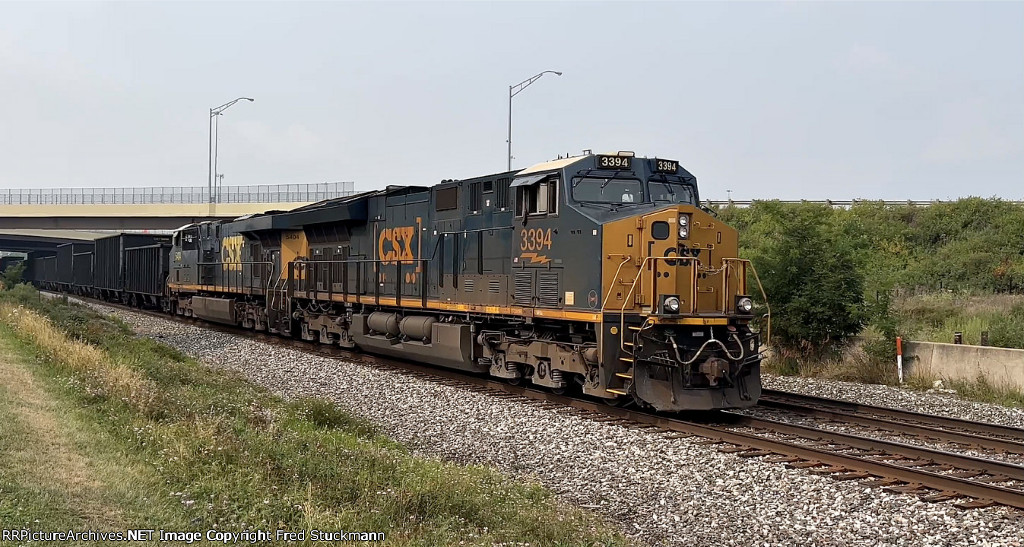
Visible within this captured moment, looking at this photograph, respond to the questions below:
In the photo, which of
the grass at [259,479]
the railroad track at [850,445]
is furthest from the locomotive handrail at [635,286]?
the grass at [259,479]

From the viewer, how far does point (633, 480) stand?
26.1ft

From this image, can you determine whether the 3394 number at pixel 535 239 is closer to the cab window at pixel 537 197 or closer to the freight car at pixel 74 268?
the cab window at pixel 537 197

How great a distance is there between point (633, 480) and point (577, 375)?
4336mm

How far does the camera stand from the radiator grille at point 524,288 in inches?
492

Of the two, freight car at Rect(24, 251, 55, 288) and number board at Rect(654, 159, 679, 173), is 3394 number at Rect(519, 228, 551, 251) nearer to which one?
number board at Rect(654, 159, 679, 173)

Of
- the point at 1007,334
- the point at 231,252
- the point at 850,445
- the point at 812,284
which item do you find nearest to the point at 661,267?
the point at 850,445

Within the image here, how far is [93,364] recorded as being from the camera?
12164 millimetres

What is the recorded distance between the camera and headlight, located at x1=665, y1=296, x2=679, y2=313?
10656 mm

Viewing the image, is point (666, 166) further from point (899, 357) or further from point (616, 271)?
point (899, 357)

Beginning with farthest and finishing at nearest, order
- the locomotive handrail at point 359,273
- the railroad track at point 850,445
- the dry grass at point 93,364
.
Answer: the locomotive handrail at point 359,273, the dry grass at point 93,364, the railroad track at point 850,445

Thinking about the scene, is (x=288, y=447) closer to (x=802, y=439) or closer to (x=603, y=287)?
(x=603, y=287)

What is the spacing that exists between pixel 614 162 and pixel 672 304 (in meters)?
2.40

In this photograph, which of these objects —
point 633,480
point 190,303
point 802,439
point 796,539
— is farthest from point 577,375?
point 190,303

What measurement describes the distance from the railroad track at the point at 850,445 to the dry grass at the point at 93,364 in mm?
5236
